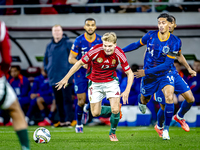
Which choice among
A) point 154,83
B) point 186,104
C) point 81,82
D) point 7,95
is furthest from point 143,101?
point 7,95

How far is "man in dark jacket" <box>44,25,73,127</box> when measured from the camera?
9.82m

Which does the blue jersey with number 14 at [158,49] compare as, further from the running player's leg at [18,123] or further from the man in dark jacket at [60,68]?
the running player's leg at [18,123]

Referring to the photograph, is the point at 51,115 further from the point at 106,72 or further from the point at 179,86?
the point at 179,86

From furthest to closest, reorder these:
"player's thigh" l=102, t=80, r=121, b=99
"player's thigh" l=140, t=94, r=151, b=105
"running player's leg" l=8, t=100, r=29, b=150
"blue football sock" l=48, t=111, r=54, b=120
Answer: "blue football sock" l=48, t=111, r=54, b=120, "player's thigh" l=140, t=94, r=151, b=105, "player's thigh" l=102, t=80, r=121, b=99, "running player's leg" l=8, t=100, r=29, b=150

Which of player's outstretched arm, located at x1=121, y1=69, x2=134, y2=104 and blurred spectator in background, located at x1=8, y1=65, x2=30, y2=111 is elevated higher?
player's outstretched arm, located at x1=121, y1=69, x2=134, y2=104

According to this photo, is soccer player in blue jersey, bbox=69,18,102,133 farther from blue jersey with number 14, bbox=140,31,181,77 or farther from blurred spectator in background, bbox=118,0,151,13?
blurred spectator in background, bbox=118,0,151,13

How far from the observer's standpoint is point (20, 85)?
11.3 metres

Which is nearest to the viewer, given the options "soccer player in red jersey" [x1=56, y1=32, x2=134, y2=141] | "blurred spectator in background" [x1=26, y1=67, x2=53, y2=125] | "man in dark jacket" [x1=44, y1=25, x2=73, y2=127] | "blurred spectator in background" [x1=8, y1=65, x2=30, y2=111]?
"soccer player in red jersey" [x1=56, y1=32, x2=134, y2=141]

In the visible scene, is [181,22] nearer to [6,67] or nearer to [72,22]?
[72,22]

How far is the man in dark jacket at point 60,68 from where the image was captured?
32.2ft

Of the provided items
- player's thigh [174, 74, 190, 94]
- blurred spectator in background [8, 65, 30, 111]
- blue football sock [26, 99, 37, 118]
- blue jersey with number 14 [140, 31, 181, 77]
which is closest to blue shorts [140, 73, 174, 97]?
blue jersey with number 14 [140, 31, 181, 77]

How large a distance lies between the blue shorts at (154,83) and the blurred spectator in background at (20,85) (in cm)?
519

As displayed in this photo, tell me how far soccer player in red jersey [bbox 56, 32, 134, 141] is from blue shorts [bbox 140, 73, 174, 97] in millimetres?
893

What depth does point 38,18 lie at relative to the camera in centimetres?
1231
